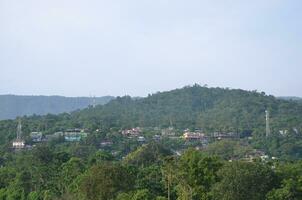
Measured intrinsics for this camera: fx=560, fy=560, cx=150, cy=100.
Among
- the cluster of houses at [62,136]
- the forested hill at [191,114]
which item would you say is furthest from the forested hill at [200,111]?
the cluster of houses at [62,136]

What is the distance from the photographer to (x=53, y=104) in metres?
187

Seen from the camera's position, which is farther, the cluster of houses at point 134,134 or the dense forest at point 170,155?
the cluster of houses at point 134,134

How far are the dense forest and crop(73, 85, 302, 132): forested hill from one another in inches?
6.9

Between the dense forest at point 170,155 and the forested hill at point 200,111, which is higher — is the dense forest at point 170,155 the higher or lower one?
the lower one

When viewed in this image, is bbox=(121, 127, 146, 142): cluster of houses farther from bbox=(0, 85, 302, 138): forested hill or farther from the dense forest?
bbox=(0, 85, 302, 138): forested hill

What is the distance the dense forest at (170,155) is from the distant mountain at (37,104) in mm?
70202

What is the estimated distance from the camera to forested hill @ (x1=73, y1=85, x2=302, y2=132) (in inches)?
2790

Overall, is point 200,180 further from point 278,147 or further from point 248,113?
point 248,113

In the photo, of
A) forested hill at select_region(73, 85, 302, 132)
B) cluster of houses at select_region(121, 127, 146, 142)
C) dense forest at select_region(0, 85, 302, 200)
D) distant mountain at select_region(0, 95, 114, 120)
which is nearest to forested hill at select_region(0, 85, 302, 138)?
forested hill at select_region(73, 85, 302, 132)

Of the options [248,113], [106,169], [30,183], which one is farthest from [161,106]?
[106,169]

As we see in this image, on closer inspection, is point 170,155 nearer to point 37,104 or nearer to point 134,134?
point 134,134

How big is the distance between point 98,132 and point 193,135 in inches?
499

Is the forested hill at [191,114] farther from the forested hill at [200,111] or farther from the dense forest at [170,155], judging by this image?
the dense forest at [170,155]

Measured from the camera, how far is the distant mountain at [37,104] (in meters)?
169
